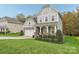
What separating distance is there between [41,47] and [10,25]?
1.97ft

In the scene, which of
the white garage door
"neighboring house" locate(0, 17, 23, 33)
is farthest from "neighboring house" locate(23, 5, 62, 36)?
"neighboring house" locate(0, 17, 23, 33)

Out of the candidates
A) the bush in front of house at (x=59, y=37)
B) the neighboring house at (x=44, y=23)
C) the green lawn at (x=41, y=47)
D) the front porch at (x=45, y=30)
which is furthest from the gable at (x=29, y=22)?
the bush in front of house at (x=59, y=37)

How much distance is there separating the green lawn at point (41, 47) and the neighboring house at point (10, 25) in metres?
0.20

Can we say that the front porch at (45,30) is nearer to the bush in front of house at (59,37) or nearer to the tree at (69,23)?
the bush in front of house at (59,37)

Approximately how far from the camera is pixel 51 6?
15.6 ft

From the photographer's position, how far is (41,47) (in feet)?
15.6

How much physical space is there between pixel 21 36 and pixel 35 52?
34 cm

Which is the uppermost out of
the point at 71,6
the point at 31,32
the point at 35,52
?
the point at 71,6

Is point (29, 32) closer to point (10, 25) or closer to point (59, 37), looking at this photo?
point (10, 25)

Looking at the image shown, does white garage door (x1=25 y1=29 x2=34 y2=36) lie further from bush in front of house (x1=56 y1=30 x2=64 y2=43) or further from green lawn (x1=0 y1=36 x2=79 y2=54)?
bush in front of house (x1=56 y1=30 x2=64 y2=43)

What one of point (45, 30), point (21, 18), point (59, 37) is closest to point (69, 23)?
point (59, 37)

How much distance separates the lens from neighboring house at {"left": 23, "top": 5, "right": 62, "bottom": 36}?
4777 mm
